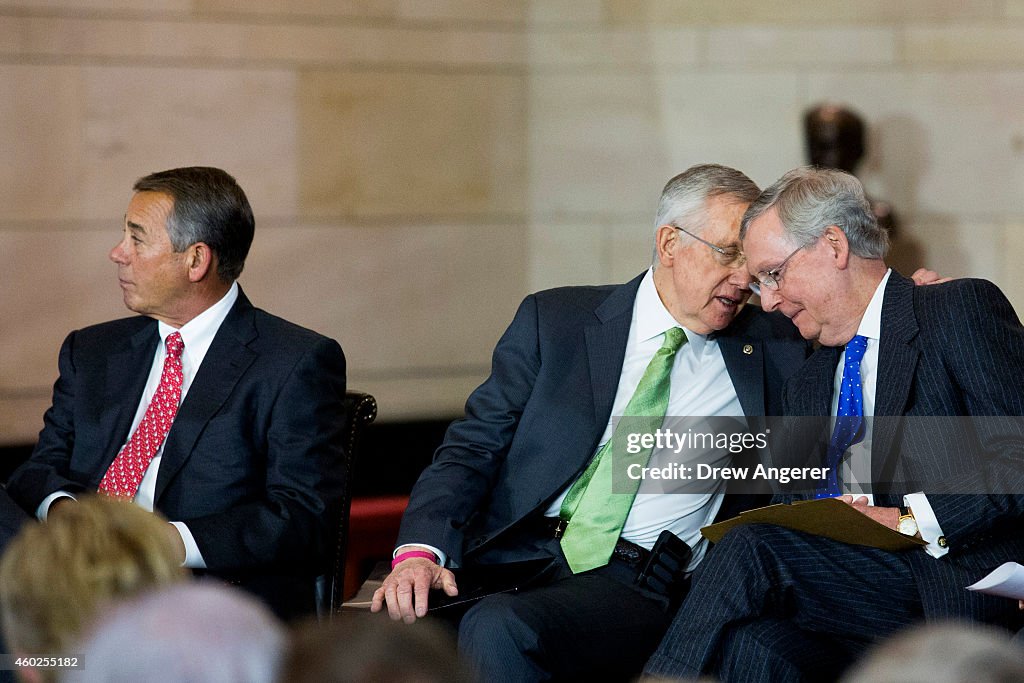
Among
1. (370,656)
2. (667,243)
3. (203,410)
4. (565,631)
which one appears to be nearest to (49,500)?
(203,410)

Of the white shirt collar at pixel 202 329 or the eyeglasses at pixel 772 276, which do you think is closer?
the eyeglasses at pixel 772 276

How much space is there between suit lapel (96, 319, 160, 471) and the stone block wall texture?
178 cm

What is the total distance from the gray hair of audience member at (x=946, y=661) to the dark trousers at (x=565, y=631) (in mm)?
1874

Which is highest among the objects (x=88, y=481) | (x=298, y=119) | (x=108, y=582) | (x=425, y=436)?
(x=298, y=119)

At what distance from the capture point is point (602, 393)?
3.48 meters

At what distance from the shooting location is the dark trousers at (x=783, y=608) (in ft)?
9.02

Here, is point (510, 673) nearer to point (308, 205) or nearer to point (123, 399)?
point (123, 399)

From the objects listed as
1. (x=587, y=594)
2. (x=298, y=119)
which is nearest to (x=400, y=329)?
(x=298, y=119)

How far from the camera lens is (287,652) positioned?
1209 millimetres

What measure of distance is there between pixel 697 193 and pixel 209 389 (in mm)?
1471

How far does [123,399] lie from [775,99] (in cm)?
352

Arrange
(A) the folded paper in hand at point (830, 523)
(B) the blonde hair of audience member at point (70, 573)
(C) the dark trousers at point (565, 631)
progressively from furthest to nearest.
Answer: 1. (C) the dark trousers at point (565, 631)
2. (A) the folded paper in hand at point (830, 523)
3. (B) the blonde hair of audience member at point (70, 573)

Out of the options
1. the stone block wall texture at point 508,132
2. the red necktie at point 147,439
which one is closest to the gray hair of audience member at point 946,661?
the red necktie at point 147,439

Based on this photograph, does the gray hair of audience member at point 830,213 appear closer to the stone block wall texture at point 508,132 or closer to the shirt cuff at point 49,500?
the shirt cuff at point 49,500
